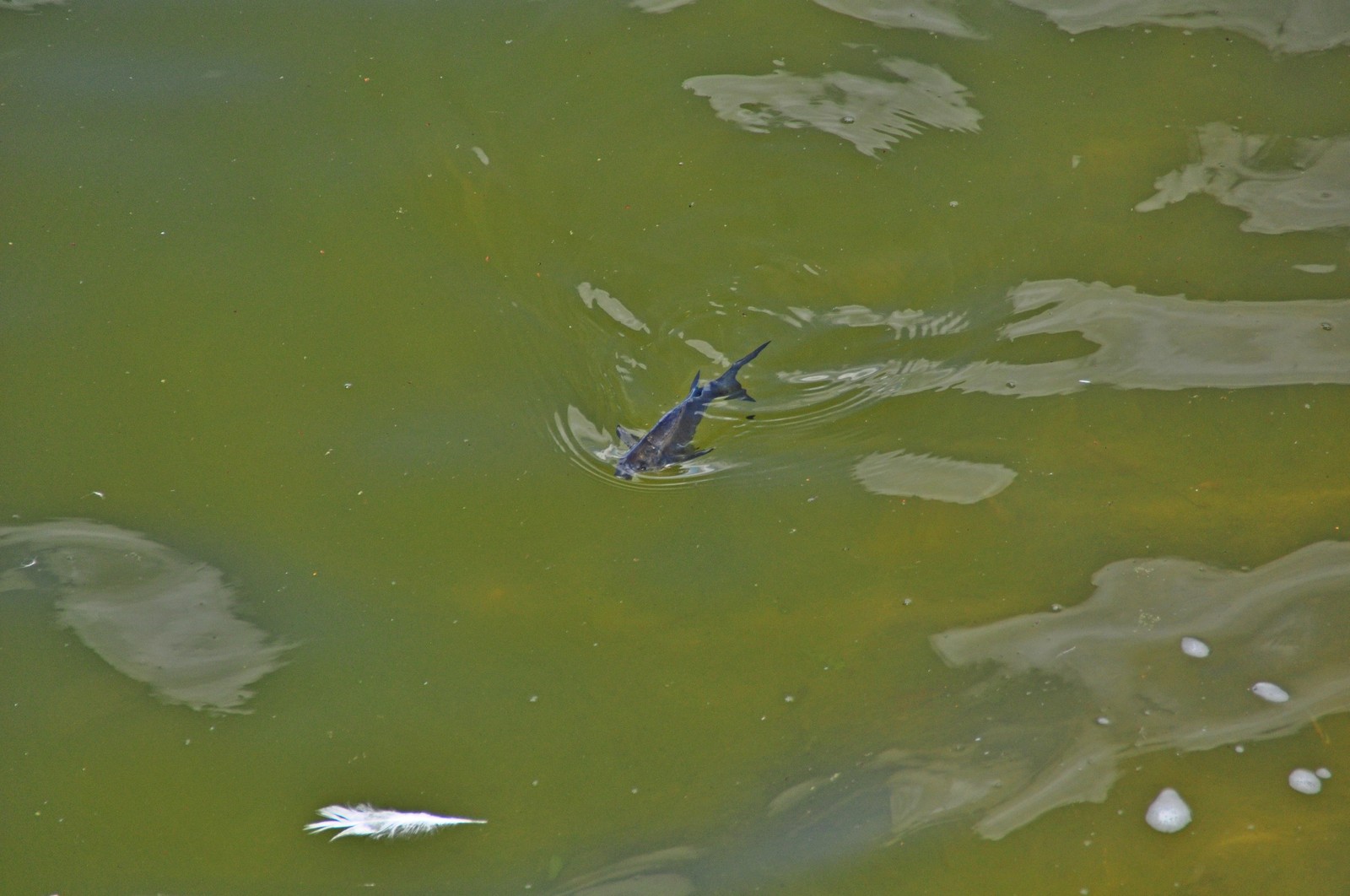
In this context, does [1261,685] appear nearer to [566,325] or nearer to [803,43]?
[566,325]

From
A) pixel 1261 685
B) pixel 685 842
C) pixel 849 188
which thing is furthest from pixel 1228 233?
pixel 685 842

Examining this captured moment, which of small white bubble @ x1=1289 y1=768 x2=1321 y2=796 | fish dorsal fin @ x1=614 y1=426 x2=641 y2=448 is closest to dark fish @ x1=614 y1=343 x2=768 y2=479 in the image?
fish dorsal fin @ x1=614 y1=426 x2=641 y2=448

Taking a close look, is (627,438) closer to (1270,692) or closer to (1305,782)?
(1270,692)

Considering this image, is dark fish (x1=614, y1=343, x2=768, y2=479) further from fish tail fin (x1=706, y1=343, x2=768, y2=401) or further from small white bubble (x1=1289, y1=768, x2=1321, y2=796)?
small white bubble (x1=1289, y1=768, x2=1321, y2=796)

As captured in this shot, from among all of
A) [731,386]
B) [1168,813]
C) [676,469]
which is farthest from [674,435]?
[1168,813]

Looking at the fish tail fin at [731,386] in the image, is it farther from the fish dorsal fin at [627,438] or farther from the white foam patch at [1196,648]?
the white foam patch at [1196,648]

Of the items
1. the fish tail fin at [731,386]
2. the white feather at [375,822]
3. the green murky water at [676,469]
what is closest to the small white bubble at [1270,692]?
the green murky water at [676,469]

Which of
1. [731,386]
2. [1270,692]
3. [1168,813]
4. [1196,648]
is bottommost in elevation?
[1168,813]
